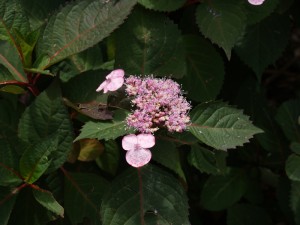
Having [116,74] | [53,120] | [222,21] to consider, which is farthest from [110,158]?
[222,21]

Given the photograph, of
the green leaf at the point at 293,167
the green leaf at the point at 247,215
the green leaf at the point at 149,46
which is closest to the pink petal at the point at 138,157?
the green leaf at the point at 149,46

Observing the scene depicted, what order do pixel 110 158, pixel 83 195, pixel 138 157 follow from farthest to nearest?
1. pixel 110 158
2. pixel 83 195
3. pixel 138 157

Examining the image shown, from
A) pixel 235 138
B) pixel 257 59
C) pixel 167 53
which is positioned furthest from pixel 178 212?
pixel 257 59

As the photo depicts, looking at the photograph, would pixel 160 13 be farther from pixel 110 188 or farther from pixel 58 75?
pixel 110 188

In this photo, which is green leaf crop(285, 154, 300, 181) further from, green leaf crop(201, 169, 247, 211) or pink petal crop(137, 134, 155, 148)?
pink petal crop(137, 134, 155, 148)

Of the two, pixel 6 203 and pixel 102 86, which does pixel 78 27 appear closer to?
pixel 102 86

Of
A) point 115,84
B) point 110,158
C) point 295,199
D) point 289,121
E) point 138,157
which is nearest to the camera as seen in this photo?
point 138,157
